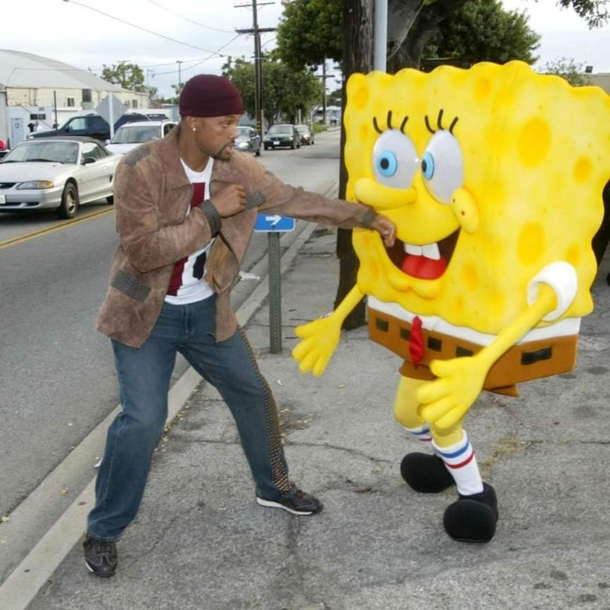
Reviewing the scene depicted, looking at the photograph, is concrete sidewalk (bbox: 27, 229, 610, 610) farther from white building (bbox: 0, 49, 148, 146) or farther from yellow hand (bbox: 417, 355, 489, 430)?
white building (bbox: 0, 49, 148, 146)

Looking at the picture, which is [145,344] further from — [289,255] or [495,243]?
[289,255]

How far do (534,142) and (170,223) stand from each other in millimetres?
1307

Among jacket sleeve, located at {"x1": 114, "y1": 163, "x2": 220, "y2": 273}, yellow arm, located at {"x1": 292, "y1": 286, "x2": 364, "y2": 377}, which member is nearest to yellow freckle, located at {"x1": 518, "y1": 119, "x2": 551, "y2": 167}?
jacket sleeve, located at {"x1": 114, "y1": 163, "x2": 220, "y2": 273}

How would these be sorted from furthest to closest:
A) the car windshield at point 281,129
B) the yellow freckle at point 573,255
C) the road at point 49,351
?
the car windshield at point 281,129
the road at point 49,351
the yellow freckle at point 573,255

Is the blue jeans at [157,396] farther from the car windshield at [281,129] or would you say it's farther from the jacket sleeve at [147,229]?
the car windshield at [281,129]

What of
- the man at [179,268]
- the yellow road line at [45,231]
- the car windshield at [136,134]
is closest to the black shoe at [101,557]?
the man at [179,268]

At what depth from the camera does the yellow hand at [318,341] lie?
12.4 feet

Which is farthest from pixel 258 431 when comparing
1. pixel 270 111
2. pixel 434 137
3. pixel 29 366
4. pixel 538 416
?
pixel 270 111

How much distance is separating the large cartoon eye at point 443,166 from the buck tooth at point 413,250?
26cm

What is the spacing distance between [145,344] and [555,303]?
1.51m

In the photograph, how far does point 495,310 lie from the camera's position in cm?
296

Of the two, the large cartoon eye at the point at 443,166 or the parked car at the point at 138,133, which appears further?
the parked car at the point at 138,133

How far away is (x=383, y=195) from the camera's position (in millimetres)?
3125

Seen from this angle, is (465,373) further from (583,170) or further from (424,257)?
Answer: (583,170)
